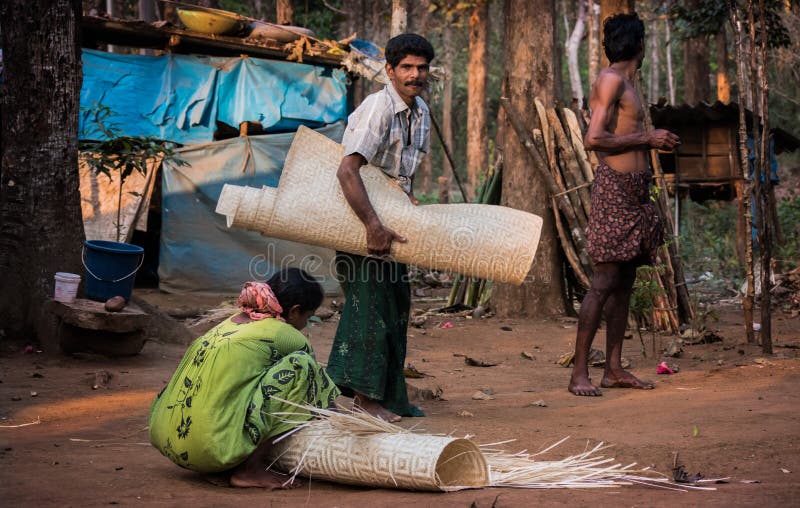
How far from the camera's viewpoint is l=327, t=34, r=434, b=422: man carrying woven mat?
149 inches

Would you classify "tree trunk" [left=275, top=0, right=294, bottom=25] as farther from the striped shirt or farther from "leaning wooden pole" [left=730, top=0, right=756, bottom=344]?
the striped shirt

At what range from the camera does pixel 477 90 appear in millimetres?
18516

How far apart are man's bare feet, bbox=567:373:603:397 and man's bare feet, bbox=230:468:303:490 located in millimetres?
2023

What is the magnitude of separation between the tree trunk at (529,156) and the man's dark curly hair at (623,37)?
3.50 meters

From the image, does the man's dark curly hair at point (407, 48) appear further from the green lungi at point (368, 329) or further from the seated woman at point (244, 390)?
the seated woman at point (244, 390)

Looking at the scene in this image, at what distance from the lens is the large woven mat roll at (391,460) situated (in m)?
2.81

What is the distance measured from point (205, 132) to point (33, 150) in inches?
166

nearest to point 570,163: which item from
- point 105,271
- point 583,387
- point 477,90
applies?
point 583,387

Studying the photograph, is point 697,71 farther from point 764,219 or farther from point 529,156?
point 764,219

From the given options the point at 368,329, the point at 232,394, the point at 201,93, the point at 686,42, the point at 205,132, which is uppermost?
the point at 686,42

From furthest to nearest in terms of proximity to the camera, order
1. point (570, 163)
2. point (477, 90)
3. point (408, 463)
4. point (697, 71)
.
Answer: point (477, 90) < point (697, 71) < point (570, 163) < point (408, 463)

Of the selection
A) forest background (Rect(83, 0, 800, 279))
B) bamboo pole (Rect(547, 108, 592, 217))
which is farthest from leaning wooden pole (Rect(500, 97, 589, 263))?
forest background (Rect(83, 0, 800, 279))

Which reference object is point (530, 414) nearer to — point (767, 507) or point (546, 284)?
point (767, 507)

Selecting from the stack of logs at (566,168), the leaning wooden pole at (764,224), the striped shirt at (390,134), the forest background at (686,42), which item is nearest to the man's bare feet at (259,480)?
the striped shirt at (390,134)
